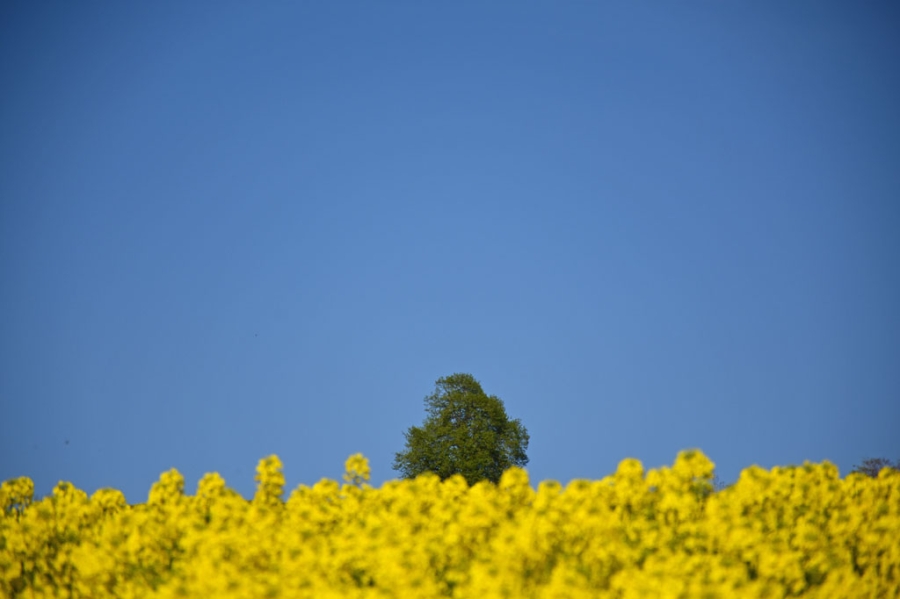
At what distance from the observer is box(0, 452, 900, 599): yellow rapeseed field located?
34.0 feet

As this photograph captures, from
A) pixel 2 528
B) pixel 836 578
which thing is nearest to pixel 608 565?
pixel 836 578

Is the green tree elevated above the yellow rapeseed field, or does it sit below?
above

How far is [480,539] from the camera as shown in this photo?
41.5 feet

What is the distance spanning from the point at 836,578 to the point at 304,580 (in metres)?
6.64

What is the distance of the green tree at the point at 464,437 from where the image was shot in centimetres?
4597

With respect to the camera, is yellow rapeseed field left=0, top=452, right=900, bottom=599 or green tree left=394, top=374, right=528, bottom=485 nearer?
yellow rapeseed field left=0, top=452, right=900, bottom=599

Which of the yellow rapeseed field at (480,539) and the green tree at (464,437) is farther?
the green tree at (464,437)

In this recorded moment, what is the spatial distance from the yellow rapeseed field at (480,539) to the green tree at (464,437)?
29006mm

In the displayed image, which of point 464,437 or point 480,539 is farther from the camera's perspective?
point 464,437

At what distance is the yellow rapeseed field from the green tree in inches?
1142

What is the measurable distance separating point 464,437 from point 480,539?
112ft

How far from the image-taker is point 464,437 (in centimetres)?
4666

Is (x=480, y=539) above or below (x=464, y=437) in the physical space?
below

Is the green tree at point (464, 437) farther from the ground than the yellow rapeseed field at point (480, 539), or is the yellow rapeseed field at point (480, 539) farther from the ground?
the green tree at point (464, 437)
